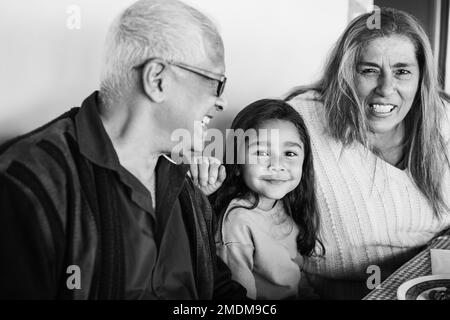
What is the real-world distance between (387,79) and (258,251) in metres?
0.81

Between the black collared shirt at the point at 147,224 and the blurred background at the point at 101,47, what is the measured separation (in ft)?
0.78

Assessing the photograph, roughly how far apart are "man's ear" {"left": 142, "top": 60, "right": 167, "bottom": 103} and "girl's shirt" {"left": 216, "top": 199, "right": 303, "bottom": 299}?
64 centimetres

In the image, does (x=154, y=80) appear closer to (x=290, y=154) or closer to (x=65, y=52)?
(x=65, y=52)

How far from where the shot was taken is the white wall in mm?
1448

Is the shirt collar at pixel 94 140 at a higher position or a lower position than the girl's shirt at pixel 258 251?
higher

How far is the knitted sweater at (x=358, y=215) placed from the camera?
6.75ft

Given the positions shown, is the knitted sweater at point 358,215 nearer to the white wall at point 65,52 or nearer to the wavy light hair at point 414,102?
the wavy light hair at point 414,102

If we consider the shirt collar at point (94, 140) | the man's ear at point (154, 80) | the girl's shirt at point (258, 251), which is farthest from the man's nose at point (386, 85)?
the shirt collar at point (94, 140)

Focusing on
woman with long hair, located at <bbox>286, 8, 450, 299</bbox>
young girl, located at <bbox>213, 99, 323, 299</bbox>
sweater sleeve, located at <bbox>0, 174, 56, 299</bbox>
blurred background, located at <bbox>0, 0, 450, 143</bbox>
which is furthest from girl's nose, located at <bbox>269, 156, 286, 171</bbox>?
sweater sleeve, located at <bbox>0, 174, 56, 299</bbox>

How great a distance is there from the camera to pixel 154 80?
132 centimetres

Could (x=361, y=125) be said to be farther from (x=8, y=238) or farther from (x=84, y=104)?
(x=8, y=238)

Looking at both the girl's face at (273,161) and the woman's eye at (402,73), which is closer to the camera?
the girl's face at (273,161)

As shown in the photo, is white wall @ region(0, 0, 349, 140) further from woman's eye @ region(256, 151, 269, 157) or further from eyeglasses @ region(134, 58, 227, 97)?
woman's eye @ region(256, 151, 269, 157)

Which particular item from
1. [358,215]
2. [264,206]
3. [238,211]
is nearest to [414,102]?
[358,215]
